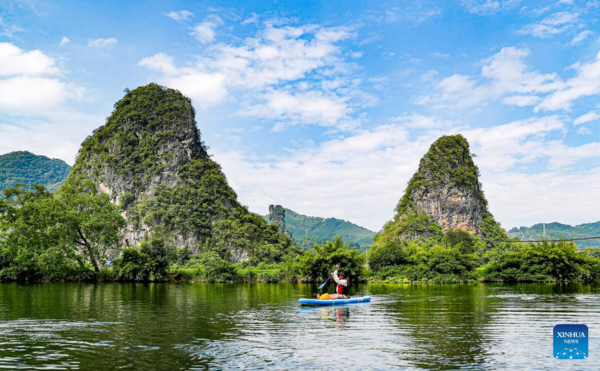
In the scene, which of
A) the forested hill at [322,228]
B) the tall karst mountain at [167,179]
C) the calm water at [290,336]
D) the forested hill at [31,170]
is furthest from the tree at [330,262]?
the forested hill at [322,228]

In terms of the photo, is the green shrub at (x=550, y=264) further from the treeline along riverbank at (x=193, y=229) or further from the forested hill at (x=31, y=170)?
the forested hill at (x=31, y=170)

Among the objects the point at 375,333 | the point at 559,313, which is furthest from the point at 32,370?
the point at 559,313

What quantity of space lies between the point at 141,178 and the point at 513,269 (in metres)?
59.5

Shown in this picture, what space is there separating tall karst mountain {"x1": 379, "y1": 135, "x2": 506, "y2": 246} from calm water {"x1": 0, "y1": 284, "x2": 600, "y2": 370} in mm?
58859

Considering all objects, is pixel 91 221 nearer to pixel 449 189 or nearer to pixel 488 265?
pixel 488 265

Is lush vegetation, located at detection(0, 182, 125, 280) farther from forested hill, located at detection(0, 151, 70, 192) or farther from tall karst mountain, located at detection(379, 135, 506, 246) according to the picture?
forested hill, located at detection(0, 151, 70, 192)

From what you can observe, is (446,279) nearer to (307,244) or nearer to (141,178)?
(141,178)

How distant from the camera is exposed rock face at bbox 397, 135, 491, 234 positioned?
77.3 meters

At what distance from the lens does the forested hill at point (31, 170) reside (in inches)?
5208

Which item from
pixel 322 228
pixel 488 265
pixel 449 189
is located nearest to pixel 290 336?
pixel 488 265

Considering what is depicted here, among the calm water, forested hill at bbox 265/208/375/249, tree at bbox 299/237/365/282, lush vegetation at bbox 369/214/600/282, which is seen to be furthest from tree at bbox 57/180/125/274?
forested hill at bbox 265/208/375/249

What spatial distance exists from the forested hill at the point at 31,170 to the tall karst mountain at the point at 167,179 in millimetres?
54625

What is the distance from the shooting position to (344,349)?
1020cm

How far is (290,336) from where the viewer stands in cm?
1198
